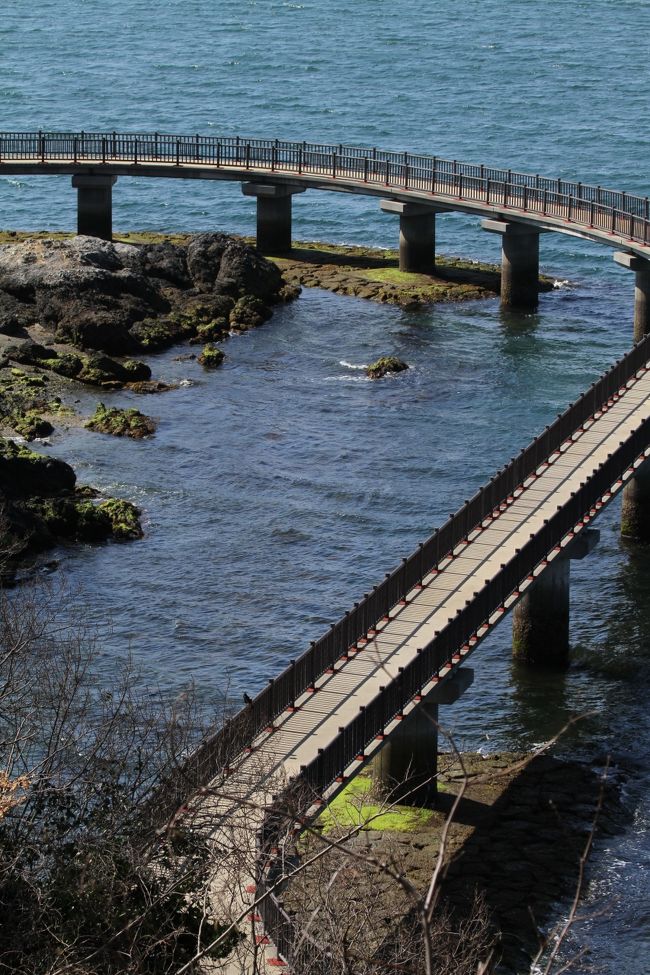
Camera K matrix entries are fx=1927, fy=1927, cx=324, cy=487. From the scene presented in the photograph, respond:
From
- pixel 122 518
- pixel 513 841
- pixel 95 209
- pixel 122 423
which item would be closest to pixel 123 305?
pixel 122 423

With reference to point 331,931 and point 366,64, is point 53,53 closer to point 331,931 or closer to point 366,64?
point 366,64

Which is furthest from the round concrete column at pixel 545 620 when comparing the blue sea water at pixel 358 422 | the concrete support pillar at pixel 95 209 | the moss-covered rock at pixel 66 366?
the concrete support pillar at pixel 95 209

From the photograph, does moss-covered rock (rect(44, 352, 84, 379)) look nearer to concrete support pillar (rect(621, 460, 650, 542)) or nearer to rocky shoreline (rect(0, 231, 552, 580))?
rocky shoreline (rect(0, 231, 552, 580))

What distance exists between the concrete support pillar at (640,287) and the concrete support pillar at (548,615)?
89.7ft

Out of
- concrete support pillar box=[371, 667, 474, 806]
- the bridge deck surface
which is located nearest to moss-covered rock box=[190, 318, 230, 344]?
the bridge deck surface

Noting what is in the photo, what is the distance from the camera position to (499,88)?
147 metres

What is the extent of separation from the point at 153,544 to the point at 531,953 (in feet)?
75.5

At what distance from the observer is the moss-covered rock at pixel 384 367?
74.3 meters

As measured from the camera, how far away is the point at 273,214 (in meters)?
90.1

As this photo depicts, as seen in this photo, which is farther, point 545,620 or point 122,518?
point 122,518

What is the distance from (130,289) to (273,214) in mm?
12867

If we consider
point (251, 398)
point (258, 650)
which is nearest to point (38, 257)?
point (251, 398)

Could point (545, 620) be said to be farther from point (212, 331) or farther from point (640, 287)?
point (212, 331)

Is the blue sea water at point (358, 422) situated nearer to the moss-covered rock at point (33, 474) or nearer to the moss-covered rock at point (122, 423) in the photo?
the moss-covered rock at point (122, 423)
